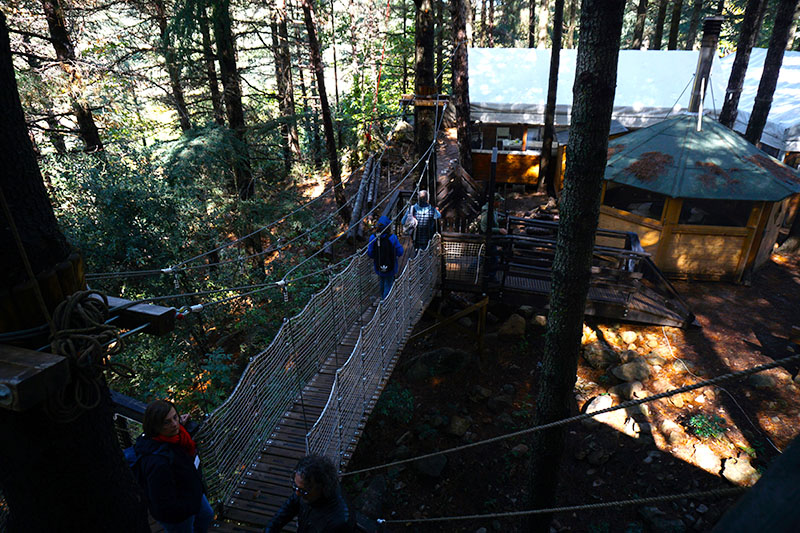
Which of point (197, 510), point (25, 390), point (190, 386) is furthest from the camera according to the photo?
point (190, 386)

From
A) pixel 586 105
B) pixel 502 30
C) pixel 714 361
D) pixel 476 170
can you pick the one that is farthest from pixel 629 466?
pixel 502 30

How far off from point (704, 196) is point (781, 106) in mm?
10203

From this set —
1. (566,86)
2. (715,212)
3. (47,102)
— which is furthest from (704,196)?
(47,102)

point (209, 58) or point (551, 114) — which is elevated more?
point (209, 58)

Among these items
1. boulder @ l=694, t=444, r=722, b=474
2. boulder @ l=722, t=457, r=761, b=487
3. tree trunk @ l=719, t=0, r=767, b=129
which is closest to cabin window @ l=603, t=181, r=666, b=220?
tree trunk @ l=719, t=0, r=767, b=129

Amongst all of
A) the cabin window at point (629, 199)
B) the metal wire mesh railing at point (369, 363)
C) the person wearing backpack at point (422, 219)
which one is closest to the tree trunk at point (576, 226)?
the metal wire mesh railing at point (369, 363)

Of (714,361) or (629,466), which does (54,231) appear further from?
(714,361)

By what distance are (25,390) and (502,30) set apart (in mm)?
38937

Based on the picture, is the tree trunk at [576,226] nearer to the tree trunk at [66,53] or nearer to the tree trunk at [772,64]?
the tree trunk at [66,53]

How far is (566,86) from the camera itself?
613 inches

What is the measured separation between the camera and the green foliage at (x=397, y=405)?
7836 mm

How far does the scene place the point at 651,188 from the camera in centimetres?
982

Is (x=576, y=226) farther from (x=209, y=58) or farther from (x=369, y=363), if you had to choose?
(x=209, y=58)

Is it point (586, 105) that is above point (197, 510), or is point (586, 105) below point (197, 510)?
above
